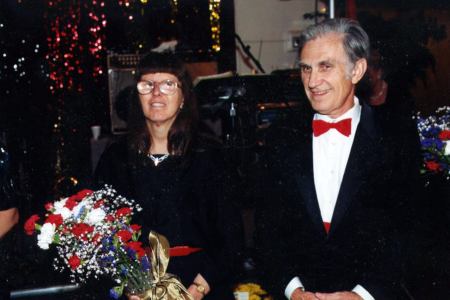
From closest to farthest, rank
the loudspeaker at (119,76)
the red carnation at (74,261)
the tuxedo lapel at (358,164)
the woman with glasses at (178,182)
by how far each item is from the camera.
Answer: the red carnation at (74,261), the tuxedo lapel at (358,164), the woman with glasses at (178,182), the loudspeaker at (119,76)

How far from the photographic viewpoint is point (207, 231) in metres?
2.64

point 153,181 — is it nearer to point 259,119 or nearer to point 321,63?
point 321,63

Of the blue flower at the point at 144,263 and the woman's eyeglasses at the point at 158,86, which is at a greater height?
the woman's eyeglasses at the point at 158,86

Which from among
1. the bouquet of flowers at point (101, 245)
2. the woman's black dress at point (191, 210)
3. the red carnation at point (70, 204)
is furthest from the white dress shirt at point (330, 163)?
the red carnation at point (70, 204)

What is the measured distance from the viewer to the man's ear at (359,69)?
236 cm

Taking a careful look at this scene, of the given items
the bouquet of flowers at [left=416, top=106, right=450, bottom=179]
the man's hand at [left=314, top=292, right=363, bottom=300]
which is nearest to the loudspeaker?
the bouquet of flowers at [left=416, top=106, right=450, bottom=179]

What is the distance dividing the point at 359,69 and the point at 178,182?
3.29 feet

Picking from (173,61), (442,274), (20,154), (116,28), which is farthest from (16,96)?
(442,274)

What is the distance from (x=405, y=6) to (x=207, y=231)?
427 centimetres

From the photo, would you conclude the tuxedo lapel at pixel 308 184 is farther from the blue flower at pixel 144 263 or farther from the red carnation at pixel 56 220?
the red carnation at pixel 56 220

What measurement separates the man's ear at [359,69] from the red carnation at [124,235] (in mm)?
1169

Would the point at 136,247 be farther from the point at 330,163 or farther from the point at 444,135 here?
the point at 444,135

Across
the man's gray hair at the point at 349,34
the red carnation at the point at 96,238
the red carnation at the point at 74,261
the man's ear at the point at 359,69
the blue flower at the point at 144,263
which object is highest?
the man's gray hair at the point at 349,34

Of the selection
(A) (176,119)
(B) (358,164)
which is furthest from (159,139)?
(B) (358,164)
